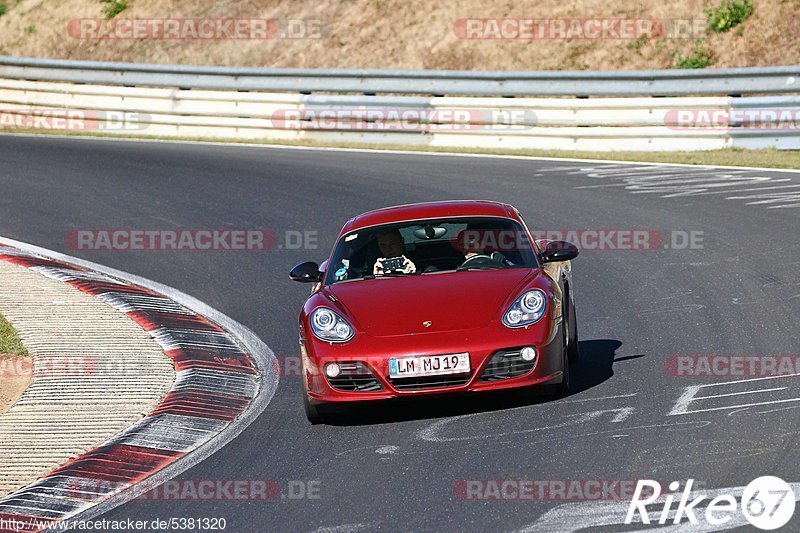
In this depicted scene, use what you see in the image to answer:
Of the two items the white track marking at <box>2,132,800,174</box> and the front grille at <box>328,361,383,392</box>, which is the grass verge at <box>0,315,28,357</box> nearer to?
the front grille at <box>328,361,383,392</box>

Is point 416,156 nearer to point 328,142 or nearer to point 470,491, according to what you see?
point 328,142

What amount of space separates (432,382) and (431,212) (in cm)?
199

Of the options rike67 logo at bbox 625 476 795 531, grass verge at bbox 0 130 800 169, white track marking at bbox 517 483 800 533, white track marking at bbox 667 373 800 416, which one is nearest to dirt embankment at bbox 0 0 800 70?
grass verge at bbox 0 130 800 169

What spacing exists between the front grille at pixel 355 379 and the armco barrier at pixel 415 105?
487 inches

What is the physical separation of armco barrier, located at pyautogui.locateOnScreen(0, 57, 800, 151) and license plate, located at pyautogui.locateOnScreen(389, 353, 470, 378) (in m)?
12.3

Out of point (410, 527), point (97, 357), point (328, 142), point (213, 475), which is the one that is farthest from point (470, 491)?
point (328, 142)

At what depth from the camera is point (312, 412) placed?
8219mm

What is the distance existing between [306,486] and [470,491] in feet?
2.98

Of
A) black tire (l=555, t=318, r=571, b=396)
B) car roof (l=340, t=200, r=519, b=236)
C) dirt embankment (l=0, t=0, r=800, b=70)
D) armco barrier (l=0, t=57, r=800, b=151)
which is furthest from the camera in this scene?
dirt embankment (l=0, t=0, r=800, b=70)

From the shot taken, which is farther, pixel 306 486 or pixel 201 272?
pixel 201 272

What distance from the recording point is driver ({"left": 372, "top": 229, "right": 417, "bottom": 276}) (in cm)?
916

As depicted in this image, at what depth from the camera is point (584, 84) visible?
66.1 feet

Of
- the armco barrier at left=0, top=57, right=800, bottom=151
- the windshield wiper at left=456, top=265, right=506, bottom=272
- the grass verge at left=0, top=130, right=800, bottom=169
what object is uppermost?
the armco barrier at left=0, top=57, right=800, bottom=151

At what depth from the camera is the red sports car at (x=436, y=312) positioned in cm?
782
